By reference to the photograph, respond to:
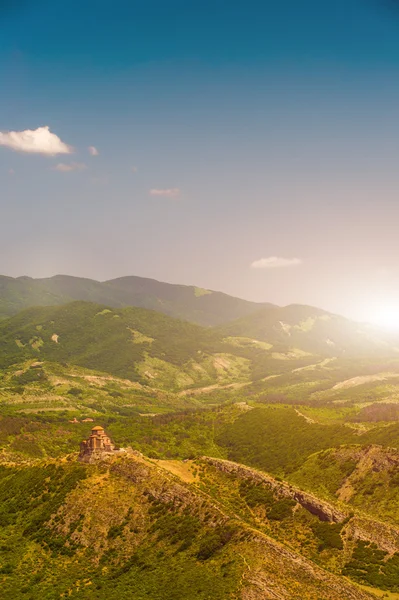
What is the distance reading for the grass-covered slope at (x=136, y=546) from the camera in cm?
6700

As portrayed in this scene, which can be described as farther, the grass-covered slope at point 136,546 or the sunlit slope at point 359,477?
the sunlit slope at point 359,477

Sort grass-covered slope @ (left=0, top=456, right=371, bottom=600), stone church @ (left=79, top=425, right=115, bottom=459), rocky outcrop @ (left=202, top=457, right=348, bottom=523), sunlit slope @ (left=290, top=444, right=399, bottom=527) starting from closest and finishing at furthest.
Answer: grass-covered slope @ (left=0, top=456, right=371, bottom=600) → rocky outcrop @ (left=202, top=457, right=348, bottom=523) → stone church @ (left=79, top=425, right=115, bottom=459) → sunlit slope @ (left=290, top=444, right=399, bottom=527)

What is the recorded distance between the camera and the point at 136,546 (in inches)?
3342

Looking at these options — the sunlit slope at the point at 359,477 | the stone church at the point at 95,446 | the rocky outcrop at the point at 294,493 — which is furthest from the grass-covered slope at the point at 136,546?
the sunlit slope at the point at 359,477

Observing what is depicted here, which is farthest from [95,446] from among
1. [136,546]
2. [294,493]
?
[294,493]

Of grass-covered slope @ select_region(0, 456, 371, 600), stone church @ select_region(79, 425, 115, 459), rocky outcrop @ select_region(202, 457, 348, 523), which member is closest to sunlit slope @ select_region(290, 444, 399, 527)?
rocky outcrop @ select_region(202, 457, 348, 523)

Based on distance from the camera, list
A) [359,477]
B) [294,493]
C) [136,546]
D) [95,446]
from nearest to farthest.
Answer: [136,546]
[294,493]
[95,446]
[359,477]

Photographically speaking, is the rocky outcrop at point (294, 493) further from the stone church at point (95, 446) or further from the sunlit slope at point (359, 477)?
the stone church at point (95, 446)

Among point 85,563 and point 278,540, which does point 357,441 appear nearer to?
point 278,540

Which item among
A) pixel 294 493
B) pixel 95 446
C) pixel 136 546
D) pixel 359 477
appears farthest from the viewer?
pixel 359 477

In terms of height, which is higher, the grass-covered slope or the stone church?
the stone church

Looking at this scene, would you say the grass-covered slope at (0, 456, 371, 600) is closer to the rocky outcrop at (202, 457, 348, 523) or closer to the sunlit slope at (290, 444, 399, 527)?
the rocky outcrop at (202, 457, 348, 523)

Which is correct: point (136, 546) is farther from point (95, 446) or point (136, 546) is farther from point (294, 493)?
point (294, 493)

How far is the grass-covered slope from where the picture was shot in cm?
6700
